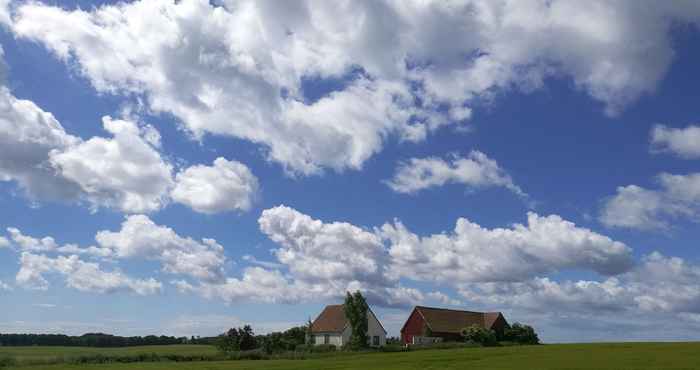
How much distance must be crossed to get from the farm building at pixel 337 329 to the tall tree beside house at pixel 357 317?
10192 millimetres

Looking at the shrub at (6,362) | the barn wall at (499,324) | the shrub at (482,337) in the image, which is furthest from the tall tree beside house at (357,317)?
the shrub at (6,362)

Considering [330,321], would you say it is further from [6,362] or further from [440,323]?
[6,362]

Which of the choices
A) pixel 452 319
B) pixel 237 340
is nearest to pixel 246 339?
pixel 237 340

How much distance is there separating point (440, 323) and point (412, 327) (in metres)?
4.84

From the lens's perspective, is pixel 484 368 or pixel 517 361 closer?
pixel 484 368

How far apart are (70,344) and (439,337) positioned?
95729 millimetres

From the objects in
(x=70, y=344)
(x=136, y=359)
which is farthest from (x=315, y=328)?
(x=70, y=344)

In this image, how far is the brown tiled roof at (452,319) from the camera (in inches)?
4008

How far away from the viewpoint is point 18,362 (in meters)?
59.1

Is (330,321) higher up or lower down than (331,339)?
higher up

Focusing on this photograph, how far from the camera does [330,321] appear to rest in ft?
326

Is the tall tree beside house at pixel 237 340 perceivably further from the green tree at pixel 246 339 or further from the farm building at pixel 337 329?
the farm building at pixel 337 329

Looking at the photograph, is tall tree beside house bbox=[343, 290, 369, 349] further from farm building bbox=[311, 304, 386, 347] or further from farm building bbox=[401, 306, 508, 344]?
farm building bbox=[401, 306, 508, 344]

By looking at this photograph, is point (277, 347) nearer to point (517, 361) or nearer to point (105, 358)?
point (105, 358)
